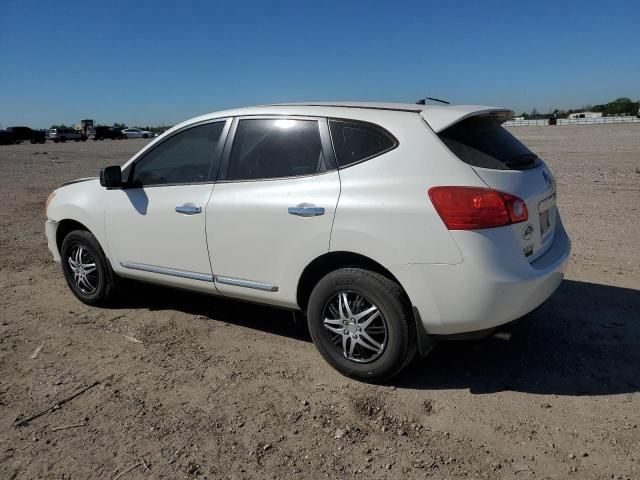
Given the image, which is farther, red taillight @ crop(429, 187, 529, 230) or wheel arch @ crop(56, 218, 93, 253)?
wheel arch @ crop(56, 218, 93, 253)

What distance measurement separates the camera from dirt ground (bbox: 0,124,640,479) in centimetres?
276

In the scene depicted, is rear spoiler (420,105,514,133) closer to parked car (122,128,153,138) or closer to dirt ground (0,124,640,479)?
dirt ground (0,124,640,479)

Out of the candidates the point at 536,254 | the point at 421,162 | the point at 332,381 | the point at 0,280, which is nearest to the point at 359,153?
the point at 421,162

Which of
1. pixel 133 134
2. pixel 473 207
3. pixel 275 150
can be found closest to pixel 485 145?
pixel 473 207

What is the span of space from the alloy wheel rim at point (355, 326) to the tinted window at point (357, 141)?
0.89 meters

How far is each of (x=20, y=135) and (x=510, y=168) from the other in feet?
209

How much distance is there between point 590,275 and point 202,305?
3917mm

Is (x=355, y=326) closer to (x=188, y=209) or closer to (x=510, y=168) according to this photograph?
(x=510, y=168)

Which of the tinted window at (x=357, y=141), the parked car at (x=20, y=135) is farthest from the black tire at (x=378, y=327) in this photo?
the parked car at (x=20, y=135)

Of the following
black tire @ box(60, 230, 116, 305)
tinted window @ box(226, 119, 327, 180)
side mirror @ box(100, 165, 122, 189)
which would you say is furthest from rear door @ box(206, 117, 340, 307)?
black tire @ box(60, 230, 116, 305)

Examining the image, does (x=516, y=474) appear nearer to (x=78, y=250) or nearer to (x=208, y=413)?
(x=208, y=413)

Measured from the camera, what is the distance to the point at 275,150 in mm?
3863

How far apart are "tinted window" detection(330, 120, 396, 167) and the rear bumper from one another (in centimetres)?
78

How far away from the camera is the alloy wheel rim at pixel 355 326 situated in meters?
3.40
